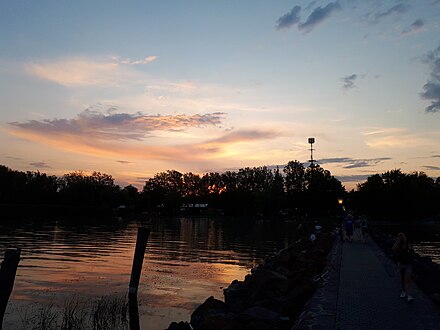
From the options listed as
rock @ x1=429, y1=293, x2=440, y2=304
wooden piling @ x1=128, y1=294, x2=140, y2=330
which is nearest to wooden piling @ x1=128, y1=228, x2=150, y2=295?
wooden piling @ x1=128, y1=294, x2=140, y2=330

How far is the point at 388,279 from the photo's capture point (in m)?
16.1

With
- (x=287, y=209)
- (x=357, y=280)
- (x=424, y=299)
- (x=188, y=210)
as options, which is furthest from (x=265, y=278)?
(x=188, y=210)

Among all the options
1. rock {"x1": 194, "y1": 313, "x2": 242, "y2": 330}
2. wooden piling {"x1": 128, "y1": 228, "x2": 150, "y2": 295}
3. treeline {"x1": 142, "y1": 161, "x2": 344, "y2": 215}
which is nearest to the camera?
rock {"x1": 194, "y1": 313, "x2": 242, "y2": 330}

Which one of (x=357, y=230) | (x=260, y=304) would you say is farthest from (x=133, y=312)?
(x=357, y=230)

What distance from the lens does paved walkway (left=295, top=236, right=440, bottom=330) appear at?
9891mm

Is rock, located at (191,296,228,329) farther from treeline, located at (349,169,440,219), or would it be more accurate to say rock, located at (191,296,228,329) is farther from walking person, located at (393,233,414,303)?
treeline, located at (349,169,440,219)

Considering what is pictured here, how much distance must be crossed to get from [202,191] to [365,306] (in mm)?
166150

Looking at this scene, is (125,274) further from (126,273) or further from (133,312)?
(133,312)

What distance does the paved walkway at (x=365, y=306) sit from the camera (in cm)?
989

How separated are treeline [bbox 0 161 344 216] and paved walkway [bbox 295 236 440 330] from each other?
75.0 m

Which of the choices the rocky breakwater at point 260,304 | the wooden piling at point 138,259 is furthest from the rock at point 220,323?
the wooden piling at point 138,259

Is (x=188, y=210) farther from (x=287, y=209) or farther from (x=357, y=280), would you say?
(x=357, y=280)

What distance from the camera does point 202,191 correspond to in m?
177

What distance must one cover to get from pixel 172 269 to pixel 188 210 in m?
133
